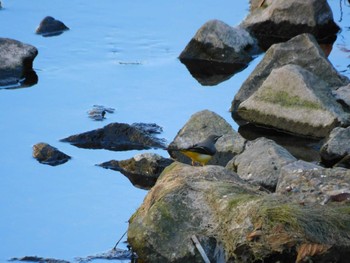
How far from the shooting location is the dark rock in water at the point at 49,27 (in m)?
13.4

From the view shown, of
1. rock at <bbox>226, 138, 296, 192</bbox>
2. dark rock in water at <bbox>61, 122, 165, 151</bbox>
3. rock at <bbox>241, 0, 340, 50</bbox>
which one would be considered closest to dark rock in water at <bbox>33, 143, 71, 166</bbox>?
dark rock in water at <bbox>61, 122, 165, 151</bbox>

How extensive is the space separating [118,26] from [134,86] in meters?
2.49

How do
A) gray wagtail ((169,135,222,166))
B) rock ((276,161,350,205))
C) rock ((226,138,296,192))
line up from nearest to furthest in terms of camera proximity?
rock ((276,161,350,205)), rock ((226,138,296,192)), gray wagtail ((169,135,222,166))

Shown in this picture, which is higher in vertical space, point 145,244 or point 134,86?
point 145,244

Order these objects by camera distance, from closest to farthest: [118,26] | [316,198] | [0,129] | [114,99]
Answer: [316,198]
[0,129]
[114,99]
[118,26]

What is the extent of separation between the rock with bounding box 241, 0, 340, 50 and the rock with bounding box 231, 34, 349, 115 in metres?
2.10

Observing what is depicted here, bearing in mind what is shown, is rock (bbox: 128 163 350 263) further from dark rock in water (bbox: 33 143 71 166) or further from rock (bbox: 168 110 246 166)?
dark rock in water (bbox: 33 143 71 166)

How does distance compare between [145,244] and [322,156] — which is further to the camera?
[322,156]

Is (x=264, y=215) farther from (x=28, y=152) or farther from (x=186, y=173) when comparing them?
(x=28, y=152)

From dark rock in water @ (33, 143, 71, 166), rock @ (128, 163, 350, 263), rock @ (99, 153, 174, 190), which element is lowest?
dark rock in water @ (33, 143, 71, 166)

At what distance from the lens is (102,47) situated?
1284 centimetres

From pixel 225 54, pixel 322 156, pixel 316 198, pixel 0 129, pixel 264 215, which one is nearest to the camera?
pixel 264 215

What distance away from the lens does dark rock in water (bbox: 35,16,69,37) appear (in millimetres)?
13430

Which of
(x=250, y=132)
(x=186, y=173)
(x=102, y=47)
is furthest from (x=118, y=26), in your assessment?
(x=186, y=173)
